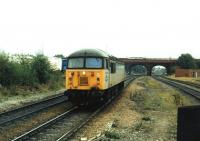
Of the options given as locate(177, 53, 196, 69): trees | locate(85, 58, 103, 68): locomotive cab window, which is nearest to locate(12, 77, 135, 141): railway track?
locate(85, 58, 103, 68): locomotive cab window

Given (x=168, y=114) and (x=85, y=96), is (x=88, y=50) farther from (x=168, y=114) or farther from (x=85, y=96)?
(x=168, y=114)

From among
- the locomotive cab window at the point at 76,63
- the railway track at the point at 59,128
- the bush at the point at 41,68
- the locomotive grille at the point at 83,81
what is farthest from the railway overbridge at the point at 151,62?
the railway track at the point at 59,128

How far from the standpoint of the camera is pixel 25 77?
98.7 feet

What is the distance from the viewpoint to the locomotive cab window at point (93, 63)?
61.4 feet

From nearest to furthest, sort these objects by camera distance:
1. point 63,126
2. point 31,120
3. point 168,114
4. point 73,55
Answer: point 63,126
point 31,120
point 168,114
point 73,55

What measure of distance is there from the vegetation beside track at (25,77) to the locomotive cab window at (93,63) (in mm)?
4771

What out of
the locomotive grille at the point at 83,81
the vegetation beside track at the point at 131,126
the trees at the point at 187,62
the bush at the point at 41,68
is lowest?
the vegetation beside track at the point at 131,126

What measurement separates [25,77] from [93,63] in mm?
12543

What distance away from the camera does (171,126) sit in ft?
44.7

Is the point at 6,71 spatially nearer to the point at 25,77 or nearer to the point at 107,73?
the point at 25,77

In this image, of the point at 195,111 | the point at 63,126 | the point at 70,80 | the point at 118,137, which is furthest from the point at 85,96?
the point at 195,111

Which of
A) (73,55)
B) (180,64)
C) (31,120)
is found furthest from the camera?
(180,64)

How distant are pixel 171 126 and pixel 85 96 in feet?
18.9

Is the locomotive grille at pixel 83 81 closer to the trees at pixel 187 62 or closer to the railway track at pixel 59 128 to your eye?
the railway track at pixel 59 128
